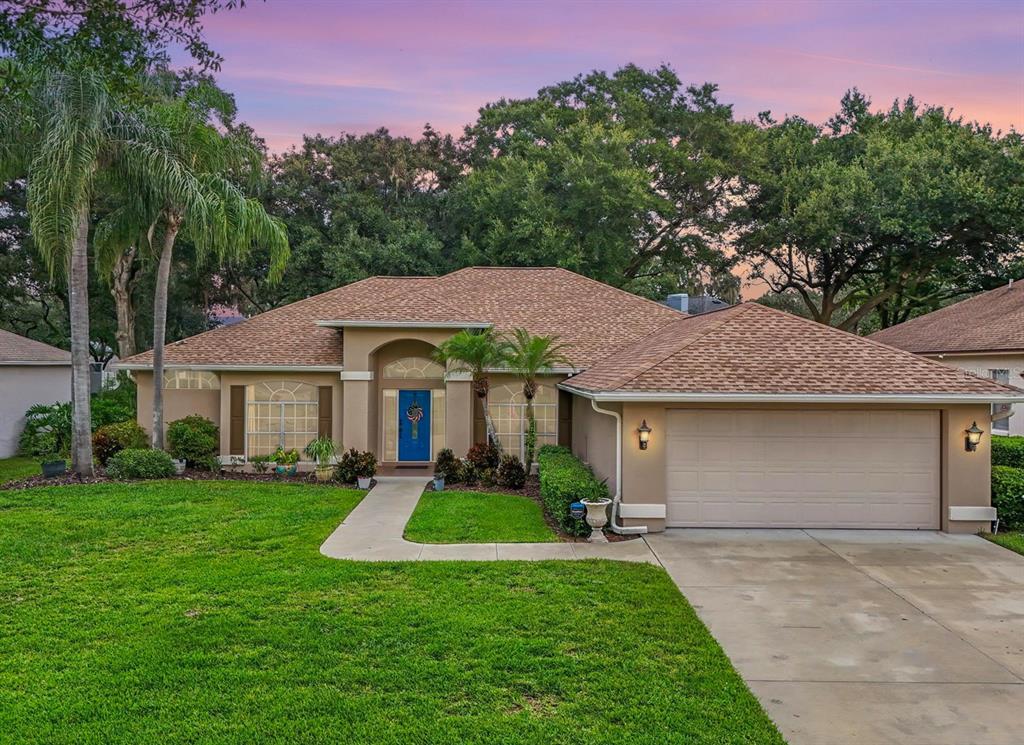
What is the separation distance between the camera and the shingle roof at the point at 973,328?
17.6 m

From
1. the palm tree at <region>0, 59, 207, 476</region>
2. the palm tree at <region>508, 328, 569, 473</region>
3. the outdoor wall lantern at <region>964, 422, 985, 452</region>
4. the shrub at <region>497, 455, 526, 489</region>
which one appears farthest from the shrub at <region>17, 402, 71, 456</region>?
the outdoor wall lantern at <region>964, 422, 985, 452</region>

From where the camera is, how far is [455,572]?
26.5 feet

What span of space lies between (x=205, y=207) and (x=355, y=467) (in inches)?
269

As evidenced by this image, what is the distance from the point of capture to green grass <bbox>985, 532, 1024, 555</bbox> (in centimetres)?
946

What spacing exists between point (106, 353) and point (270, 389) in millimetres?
27571

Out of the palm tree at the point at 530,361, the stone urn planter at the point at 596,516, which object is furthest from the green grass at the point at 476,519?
the palm tree at the point at 530,361

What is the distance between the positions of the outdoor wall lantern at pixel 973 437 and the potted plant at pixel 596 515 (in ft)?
19.5

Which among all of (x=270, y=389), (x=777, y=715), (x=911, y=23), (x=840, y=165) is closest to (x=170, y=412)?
(x=270, y=389)

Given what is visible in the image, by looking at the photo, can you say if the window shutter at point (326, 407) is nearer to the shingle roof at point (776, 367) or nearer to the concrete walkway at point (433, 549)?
the concrete walkway at point (433, 549)

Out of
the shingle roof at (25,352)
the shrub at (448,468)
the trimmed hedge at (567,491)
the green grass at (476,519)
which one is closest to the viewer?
the green grass at (476,519)

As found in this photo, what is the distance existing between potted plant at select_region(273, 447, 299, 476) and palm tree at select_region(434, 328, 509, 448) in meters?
4.36

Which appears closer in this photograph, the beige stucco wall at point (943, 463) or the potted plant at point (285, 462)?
the beige stucco wall at point (943, 463)

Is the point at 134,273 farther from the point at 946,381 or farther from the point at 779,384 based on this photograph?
the point at 946,381

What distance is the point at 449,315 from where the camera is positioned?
51.5 feet
